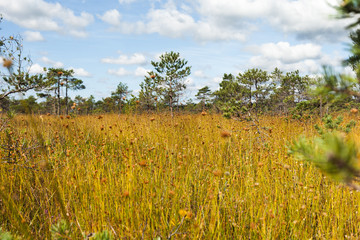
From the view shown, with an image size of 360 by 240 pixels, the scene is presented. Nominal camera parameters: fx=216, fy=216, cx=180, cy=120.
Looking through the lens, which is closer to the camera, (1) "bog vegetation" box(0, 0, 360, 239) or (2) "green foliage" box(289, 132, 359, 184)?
(2) "green foliage" box(289, 132, 359, 184)

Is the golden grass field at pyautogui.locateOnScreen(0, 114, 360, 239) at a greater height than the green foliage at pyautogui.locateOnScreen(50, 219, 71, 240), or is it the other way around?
the green foliage at pyautogui.locateOnScreen(50, 219, 71, 240)

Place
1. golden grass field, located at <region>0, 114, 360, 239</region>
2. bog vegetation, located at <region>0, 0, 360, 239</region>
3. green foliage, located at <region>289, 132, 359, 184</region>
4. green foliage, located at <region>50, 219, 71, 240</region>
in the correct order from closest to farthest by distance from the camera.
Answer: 1. green foliage, located at <region>289, 132, 359, 184</region>
2. bog vegetation, located at <region>0, 0, 360, 239</region>
3. green foliage, located at <region>50, 219, 71, 240</region>
4. golden grass field, located at <region>0, 114, 360, 239</region>

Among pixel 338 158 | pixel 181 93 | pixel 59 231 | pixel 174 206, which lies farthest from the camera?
pixel 181 93

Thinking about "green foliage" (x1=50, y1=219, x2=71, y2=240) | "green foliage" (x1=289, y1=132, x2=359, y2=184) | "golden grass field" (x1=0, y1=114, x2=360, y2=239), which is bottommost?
"golden grass field" (x1=0, y1=114, x2=360, y2=239)

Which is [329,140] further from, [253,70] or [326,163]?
[253,70]

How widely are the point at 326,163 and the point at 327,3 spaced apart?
69 cm

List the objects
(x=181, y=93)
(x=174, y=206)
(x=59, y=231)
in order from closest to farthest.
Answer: (x=59, y=231) → (x=174, y=206) → (x=181, y=93)

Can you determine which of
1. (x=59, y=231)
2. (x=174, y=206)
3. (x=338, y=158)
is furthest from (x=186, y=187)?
(x=338, y=158)

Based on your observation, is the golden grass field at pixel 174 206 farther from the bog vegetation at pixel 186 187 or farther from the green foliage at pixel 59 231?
the green foliage at pixel 59 231

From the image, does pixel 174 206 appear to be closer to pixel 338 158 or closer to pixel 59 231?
pixel 59 231

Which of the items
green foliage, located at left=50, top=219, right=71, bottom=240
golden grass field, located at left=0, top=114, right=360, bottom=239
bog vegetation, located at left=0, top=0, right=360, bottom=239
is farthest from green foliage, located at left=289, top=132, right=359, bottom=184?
green foliage, located at left=50, top=219, right=71, bottom=240

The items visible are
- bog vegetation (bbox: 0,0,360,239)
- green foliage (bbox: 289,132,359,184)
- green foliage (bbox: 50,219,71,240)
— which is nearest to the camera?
green foliage (bbox: 289,132,359,184)

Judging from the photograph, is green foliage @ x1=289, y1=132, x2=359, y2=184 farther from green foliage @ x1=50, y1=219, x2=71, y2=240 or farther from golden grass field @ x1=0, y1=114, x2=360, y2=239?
green foliage @ x1=50, y1=219, x2=71, y2=240

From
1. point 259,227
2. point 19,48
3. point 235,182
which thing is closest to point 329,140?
point 259,227
